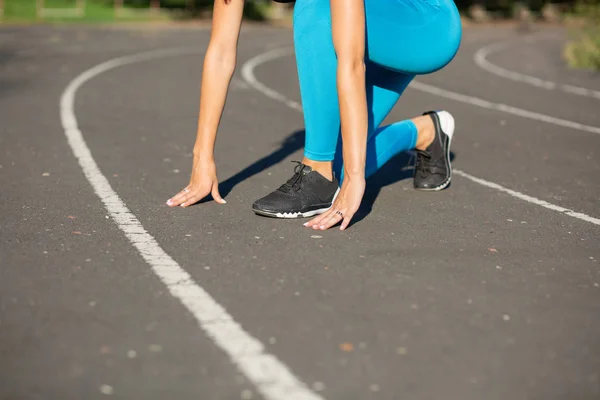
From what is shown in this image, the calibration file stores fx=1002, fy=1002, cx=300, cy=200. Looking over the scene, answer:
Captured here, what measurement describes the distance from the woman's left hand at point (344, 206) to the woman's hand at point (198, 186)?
2.38 ft

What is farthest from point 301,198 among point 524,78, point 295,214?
point 524,78

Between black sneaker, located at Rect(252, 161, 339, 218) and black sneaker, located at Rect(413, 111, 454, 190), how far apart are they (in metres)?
1.03

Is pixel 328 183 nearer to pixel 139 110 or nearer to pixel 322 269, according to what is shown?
pixel 322 269

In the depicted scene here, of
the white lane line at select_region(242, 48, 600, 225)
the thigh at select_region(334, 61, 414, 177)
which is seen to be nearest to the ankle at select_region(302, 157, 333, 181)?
the thigh at select_region(334, 61, 414, 177)

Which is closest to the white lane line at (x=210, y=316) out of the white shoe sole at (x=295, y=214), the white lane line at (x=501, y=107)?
the white shoe sole at (x=295, y=214)

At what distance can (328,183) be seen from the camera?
5.39 meters

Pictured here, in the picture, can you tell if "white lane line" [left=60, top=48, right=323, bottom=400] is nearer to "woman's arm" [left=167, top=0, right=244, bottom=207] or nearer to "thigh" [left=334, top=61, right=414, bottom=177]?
"woman's arm" [left=167, top=0, right=244, bottom=207]

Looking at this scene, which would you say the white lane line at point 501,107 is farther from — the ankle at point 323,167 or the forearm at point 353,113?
the forearm at point 353,113

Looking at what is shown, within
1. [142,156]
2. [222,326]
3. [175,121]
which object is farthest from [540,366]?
[175,121]

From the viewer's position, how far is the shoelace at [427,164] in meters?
6.20

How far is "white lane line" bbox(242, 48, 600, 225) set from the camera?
5.89 meters

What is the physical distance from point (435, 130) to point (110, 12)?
29836 millimetres

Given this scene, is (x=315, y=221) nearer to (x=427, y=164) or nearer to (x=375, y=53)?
(x=375, y=53)

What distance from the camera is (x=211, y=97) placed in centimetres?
548
